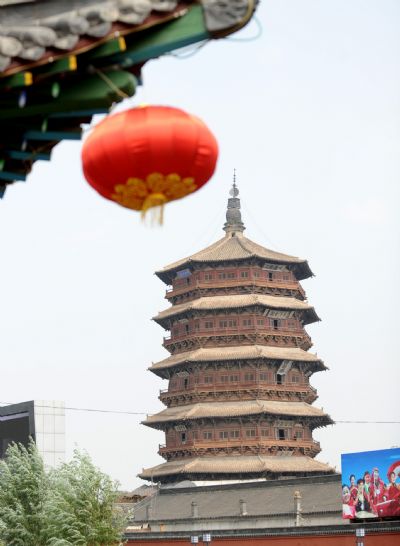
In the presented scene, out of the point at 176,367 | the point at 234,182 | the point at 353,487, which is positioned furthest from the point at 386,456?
the point at 234,182

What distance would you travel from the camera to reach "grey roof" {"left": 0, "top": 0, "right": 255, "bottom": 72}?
6.78 meters

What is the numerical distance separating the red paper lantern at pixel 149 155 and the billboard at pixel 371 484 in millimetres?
33078

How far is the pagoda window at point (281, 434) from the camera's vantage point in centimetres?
5872

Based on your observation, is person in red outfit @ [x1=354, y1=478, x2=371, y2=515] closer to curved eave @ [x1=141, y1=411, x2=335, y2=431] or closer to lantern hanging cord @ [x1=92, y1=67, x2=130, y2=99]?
curved eave @ [x1=141, y1=411, x2=335, y2=431]

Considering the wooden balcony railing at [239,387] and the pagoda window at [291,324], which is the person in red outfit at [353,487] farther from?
the pagoda window at [291,324]

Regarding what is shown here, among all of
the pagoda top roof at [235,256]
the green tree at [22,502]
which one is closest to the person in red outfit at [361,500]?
the green tree at [22,502]

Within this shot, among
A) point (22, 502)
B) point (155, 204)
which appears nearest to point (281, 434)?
point (22, 502)

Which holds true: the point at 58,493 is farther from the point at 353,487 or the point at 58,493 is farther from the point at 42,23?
the point at 42,23

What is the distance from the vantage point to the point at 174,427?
60844mm

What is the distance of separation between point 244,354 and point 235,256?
21.1 ft

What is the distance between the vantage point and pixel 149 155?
721cm

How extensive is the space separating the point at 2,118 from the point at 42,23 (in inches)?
31.1

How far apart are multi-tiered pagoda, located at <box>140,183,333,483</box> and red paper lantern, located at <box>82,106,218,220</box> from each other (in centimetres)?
4950

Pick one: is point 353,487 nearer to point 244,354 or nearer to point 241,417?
point 241,417
